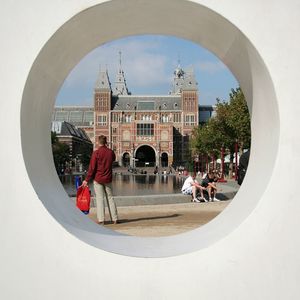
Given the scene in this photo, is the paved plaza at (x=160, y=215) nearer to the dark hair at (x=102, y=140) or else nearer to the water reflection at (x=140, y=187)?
the dark hair at (x=102, y=140)

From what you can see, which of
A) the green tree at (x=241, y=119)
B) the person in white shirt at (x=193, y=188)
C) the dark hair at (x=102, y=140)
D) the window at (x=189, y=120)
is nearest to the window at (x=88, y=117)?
the window at (x=189, y=120)

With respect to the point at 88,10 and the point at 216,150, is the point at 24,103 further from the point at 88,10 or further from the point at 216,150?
the point at 216,150

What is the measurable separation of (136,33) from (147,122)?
11263 centimetres

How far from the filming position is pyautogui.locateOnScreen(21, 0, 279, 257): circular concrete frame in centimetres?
411

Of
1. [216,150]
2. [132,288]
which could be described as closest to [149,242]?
[132,288]

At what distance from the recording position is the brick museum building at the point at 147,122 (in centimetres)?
11635

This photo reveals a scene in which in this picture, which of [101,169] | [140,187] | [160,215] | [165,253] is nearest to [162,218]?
[160,215]

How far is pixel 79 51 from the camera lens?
15.9 ft

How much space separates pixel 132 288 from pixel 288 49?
243 cm

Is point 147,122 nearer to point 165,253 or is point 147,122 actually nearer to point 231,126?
point 231,126

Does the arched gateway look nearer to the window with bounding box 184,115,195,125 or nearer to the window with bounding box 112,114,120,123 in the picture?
the window with bounding box 112,114,120,123

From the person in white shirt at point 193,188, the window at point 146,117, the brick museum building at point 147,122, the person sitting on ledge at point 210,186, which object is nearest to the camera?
the person in white shirt at point 193,188

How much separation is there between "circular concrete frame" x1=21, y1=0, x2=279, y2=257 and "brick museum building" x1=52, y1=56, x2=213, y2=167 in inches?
4281

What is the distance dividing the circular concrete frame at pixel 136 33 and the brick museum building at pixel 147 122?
10875cm
